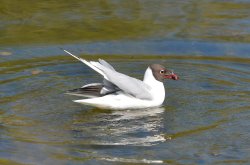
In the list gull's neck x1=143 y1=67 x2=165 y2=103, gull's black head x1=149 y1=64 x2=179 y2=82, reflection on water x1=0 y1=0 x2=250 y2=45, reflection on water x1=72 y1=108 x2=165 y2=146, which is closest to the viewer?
reflection on water x1=72 y1=108 x2=165 y2=146

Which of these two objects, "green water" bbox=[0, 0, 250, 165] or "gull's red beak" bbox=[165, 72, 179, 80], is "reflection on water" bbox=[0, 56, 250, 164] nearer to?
"green water" bbox=[0, 0, 250, 165]

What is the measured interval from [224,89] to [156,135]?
2.13m

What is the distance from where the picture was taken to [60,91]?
1180 centimetres

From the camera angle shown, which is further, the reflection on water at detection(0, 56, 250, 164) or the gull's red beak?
the gull's red beak

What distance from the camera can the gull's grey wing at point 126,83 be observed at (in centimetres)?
1100

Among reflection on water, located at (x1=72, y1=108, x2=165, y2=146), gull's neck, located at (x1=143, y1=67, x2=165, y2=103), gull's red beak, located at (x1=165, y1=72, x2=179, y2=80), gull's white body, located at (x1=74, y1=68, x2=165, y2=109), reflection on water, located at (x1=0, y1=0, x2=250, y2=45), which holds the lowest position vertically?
reflection on water, located at (x1=72, y1=108, x2=165, y2=146)

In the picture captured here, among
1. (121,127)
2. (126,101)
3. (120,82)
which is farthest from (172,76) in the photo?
(121,127)

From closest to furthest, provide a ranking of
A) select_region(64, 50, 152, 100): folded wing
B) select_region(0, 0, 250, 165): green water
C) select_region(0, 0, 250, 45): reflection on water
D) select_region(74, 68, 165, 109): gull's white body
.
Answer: select_region(0, 0, 250, 165): green water → select_region(64, 50, 152, 100): folded wing → select_region(74, 68, 165, 109): gull's white body → select_region(0, 0, 250, 45): reflection on water

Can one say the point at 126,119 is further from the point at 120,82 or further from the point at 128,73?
the point at 128,73

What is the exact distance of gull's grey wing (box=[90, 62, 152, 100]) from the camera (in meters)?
11.0


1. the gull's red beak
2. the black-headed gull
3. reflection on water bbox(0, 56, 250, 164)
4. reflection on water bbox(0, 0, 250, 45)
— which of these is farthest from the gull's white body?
reflection on water bbox(0, 0, 250, 45)

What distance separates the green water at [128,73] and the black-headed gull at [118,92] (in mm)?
132

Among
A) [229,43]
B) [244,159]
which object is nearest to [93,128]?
[244,159]

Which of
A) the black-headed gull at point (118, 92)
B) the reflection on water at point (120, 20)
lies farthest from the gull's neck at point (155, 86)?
the reflection on water at point (120, 20)
